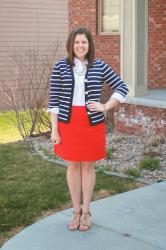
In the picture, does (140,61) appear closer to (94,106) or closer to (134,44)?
(134,44)

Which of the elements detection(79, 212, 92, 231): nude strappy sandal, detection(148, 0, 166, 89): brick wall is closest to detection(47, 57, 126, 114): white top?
detection(79, 212, 92, 231): nude strappy sandal

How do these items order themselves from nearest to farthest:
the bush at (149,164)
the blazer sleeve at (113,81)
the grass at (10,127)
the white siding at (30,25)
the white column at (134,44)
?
the blazer sleeve at (113,81) → the bush at (149,164) → the white column at (134,44) → the grass at (10,127) → the white siding at (30,25)

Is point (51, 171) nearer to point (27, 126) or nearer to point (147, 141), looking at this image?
point (147, 141)

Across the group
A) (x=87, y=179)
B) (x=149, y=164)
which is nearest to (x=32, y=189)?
(x=149, y=164)

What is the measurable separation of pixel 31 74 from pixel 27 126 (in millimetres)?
4427

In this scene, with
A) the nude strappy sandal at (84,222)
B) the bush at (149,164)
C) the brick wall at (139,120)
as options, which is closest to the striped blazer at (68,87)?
the nude strappy sandal at (84,222)

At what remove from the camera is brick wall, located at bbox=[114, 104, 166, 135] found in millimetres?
9523

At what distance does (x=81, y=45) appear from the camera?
4.48m

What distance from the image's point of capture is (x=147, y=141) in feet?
29.7

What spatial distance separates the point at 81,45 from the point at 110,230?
5.45 ft

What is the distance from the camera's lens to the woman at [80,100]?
14.7ft

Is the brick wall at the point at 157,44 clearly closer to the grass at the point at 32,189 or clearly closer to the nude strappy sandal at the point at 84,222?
the grass at the point at 32,189

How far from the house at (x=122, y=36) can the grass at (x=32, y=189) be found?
2.37m

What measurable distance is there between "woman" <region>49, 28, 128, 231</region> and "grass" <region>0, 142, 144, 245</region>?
1138 millimetres
